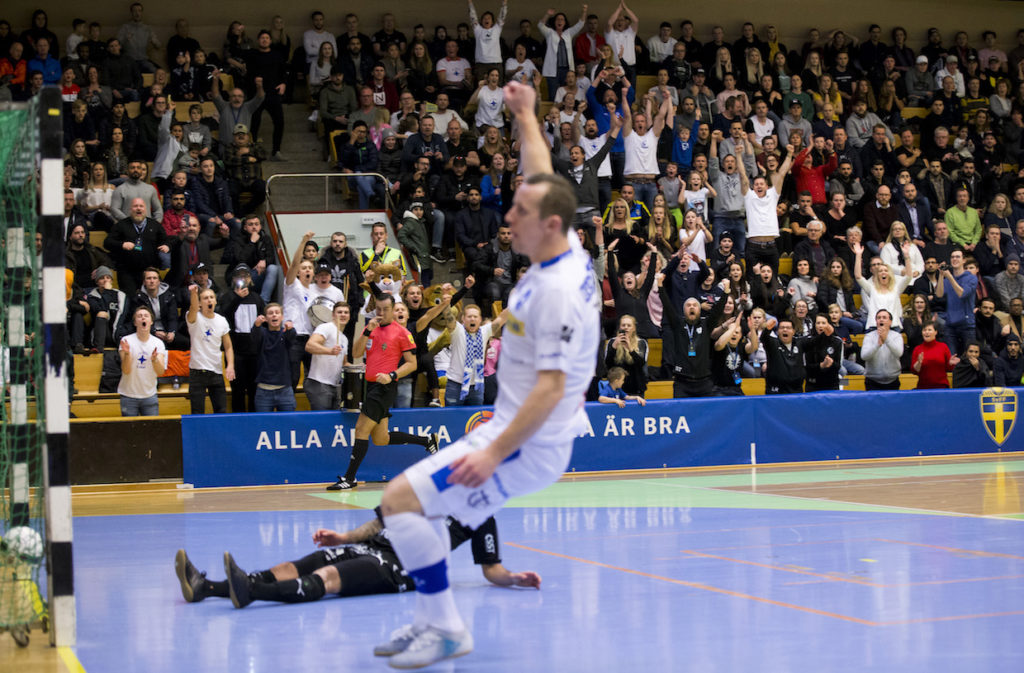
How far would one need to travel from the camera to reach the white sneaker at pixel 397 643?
18.6 feet

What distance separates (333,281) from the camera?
703 inches

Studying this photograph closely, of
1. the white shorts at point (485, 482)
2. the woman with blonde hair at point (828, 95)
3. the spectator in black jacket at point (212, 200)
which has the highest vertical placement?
the woman with blonde hair at point (828, 95)

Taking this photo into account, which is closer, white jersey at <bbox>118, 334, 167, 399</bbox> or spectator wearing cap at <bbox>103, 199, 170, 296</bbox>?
white jersey at <bbox>118, 334, 167, 399</bbox>

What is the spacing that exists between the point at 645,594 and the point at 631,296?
1129 centimetres

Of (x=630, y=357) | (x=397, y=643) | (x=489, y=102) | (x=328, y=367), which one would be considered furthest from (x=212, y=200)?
(x=397, y=643)

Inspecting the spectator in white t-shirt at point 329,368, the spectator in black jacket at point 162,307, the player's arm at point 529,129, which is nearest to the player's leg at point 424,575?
the player's arm at point 529,129

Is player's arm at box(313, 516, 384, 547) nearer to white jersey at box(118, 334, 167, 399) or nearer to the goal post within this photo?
the goal post

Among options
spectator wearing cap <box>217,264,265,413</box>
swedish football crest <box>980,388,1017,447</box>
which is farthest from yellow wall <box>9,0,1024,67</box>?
swedish football crest <box>980,388,1017,447</box>

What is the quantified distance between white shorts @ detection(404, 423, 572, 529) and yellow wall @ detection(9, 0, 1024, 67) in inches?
811

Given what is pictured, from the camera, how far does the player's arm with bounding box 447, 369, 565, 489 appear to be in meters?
5.03

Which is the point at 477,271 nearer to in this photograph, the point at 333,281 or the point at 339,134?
the point at 333,281

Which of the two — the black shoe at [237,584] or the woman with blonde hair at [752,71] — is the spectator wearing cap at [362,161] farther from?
the black shoe at [237,584]

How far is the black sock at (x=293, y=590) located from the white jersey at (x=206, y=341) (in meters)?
9.09

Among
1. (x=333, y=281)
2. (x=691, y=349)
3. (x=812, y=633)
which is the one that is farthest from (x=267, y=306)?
(x=812, y=633)
